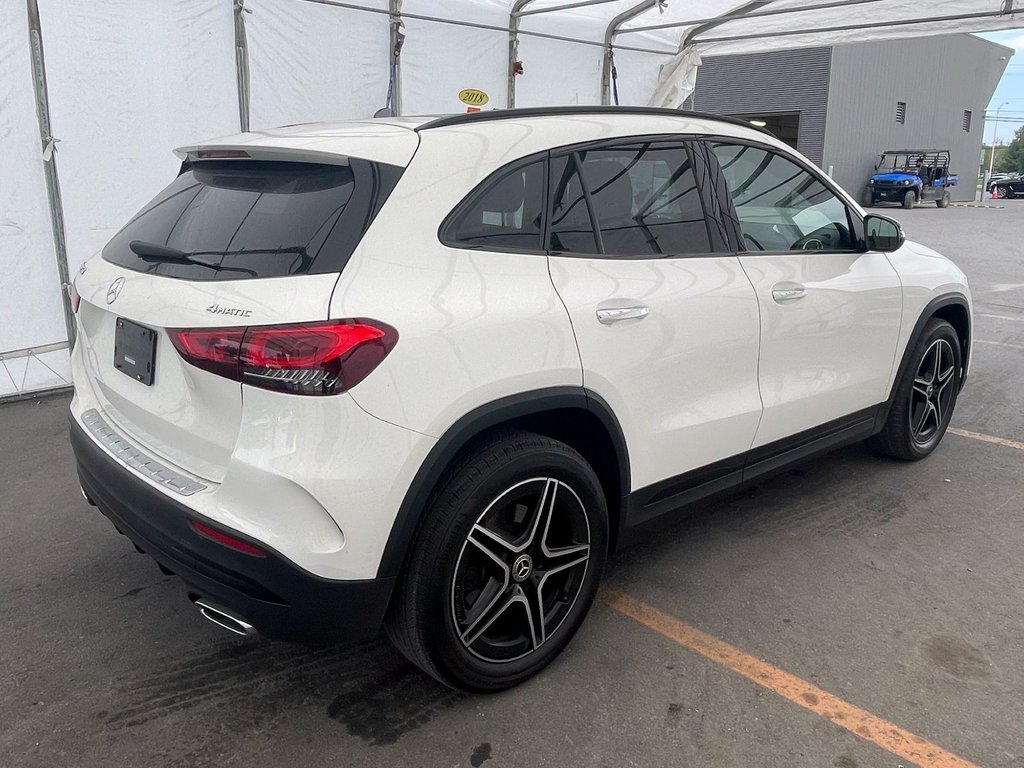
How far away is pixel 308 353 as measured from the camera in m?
2.07

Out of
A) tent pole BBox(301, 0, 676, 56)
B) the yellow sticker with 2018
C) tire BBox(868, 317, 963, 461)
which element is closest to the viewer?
tire BBox(868, 317, 963, 461)

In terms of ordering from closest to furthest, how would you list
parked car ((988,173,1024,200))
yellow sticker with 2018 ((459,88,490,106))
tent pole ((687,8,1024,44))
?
1. tent pole ((687,8,1024,44))
2. yellow sticker with 2018 ((459,88,490,106))
3. parked car ((988,173,1024,200))

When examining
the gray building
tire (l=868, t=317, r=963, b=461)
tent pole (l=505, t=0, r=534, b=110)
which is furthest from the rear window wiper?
the gray building

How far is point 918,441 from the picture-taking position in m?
4.60

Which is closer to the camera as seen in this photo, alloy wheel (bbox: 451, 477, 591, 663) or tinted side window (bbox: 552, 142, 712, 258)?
alloy wheel (bbox: 451, 477, 591, 663)

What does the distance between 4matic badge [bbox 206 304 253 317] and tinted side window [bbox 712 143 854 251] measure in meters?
1.98

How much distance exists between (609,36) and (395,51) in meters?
2.53

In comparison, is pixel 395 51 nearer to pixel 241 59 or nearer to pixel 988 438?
pixel 241 59

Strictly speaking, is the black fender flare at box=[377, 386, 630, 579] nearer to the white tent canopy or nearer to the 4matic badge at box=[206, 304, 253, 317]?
the 4matic badge at box=[206, 304, 253, 317]

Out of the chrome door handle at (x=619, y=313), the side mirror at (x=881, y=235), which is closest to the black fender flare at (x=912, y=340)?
the side mirror at (x=881, y=235)

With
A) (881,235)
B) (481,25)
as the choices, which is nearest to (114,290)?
(881,235)

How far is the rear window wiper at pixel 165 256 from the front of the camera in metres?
2.33

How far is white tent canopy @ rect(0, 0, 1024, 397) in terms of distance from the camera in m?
5.45

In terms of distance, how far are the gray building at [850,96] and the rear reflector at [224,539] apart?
100.0 ft
